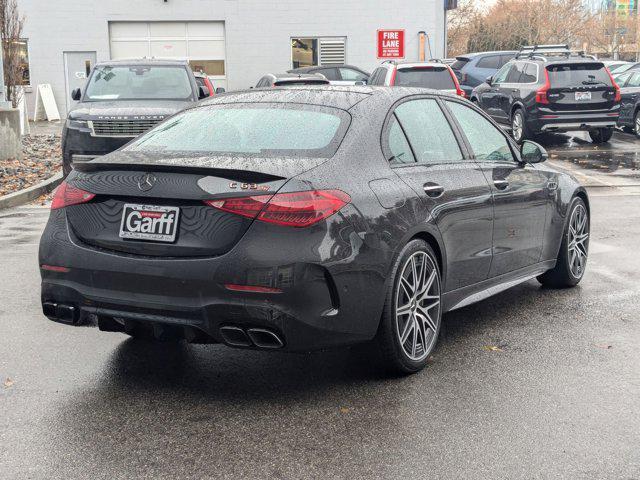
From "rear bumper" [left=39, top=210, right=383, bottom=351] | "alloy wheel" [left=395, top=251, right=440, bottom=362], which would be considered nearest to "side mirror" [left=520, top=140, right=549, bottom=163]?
"alloy wheel" [left=395, top=251, right=440, bottom=362]

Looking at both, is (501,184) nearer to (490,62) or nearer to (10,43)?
(10,43)

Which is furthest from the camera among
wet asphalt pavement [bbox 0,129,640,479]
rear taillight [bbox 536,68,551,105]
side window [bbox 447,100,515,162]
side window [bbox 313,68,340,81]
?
side window [bbox 313,68,340,81]

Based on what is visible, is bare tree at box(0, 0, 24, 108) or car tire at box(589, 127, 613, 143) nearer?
bare tree at box(0, 0, 24, 108)

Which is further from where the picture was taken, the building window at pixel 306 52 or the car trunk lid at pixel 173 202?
the building window at pixel 306 52

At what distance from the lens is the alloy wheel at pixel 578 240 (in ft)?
23.9

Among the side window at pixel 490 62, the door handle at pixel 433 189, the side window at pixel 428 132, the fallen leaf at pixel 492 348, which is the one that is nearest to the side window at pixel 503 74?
the side window at pixel 490 62

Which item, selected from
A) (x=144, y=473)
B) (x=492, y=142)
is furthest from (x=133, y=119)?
(x=144, y=473)

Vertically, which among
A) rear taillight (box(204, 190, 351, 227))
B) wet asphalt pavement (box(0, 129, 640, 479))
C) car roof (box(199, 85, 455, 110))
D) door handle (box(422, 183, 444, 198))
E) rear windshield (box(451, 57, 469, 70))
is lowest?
wet asphalt pavement (box(0, 129, 640, 479))

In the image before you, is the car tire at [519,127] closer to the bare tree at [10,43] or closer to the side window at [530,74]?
the side window at [530,74]

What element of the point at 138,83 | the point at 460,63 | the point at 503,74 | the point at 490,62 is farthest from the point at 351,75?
the point at 138,83

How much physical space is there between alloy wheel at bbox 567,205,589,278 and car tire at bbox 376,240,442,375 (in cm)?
222

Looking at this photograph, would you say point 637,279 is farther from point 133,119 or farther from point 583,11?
point 583,11

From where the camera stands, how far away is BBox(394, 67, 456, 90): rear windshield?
2025 centimetres

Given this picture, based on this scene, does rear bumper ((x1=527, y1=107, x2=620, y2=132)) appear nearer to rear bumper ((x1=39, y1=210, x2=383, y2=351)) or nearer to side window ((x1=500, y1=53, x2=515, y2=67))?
side window ((x1=500, y1=53, x2=515, y2=67))
